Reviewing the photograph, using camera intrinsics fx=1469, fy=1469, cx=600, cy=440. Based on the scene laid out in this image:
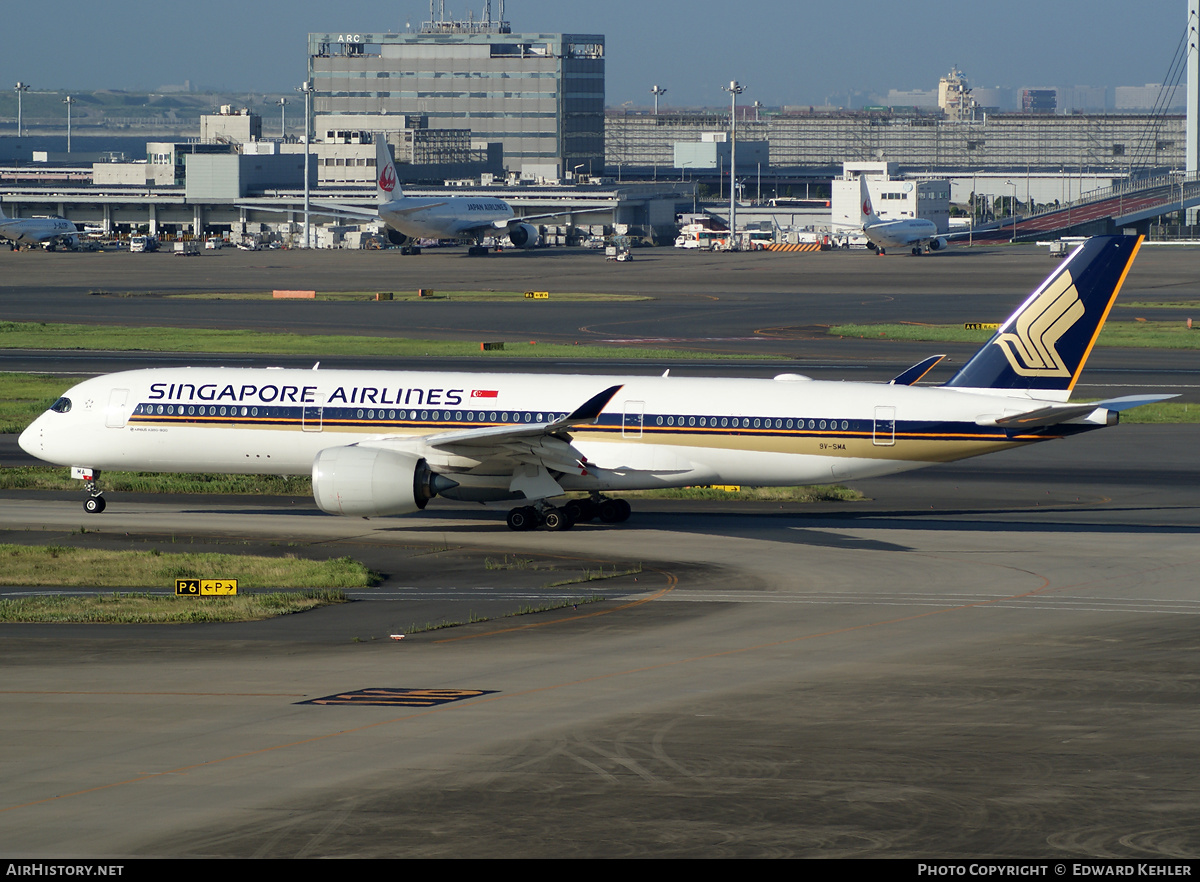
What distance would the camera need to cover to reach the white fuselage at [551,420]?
43.1m

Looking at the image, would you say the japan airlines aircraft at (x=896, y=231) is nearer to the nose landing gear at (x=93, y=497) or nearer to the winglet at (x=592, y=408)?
the nose landing gear at (x=93, y=497)

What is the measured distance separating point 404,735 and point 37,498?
30.3 metres

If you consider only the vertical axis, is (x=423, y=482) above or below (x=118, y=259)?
below

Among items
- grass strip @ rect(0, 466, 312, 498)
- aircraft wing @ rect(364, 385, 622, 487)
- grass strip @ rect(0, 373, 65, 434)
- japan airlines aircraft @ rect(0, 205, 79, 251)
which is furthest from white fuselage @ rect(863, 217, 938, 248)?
aircraft wing @ rect(364, 385, 622, 487)

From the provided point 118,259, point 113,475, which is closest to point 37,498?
point 113,475

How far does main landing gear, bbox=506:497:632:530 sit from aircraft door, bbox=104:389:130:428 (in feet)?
40.4

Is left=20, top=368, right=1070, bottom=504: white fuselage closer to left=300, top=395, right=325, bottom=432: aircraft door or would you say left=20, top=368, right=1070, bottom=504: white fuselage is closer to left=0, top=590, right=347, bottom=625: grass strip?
left=300, top=395, right=325, bottom=432: aircraft door

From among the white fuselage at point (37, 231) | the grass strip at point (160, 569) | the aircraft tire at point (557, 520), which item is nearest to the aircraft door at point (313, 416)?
the grass strip at point (160, 569)

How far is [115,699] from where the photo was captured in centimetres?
2558

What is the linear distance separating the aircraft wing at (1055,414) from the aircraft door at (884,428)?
2.49 metres

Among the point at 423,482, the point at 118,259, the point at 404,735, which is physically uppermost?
the point at 118,259
